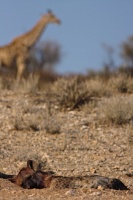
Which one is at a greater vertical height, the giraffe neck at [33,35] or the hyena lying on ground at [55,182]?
the giraffe neck at [33,35]

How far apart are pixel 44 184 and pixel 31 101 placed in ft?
27.9

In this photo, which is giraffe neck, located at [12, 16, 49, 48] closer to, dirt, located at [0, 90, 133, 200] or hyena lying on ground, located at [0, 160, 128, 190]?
dirt, located at [0, 90, 133, 200]

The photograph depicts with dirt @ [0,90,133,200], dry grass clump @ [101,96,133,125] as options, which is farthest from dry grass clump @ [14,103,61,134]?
dry grass clump @ [101,96,133,125]

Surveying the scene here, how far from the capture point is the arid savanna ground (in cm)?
972

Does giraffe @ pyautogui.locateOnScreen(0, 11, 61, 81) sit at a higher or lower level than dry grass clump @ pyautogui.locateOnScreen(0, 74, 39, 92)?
higher

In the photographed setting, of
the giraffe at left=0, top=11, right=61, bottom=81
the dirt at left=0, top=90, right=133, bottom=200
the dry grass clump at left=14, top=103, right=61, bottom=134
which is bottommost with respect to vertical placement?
the dirt at left=0, top=90, right=133, bottom=200

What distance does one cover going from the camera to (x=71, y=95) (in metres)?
16.0

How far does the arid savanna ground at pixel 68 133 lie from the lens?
972 centimetres

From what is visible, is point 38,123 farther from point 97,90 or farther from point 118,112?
point 97,90

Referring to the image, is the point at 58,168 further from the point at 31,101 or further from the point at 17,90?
the point at 17,90

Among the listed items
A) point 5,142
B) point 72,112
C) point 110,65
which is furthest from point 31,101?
point 110,65

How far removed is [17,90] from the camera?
59.6ft

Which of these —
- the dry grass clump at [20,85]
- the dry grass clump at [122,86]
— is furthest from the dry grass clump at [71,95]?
the dry grass clump at [122,86]

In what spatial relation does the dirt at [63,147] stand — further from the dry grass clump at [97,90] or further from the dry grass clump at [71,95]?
the dry grass clump at [97,90]
